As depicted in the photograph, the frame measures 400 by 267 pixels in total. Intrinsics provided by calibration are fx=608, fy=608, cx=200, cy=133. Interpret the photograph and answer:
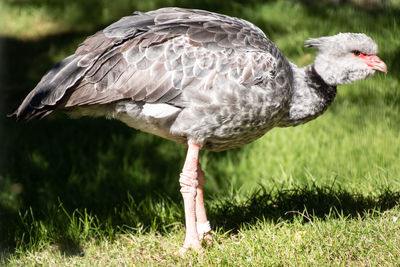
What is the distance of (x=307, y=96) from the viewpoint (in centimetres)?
387

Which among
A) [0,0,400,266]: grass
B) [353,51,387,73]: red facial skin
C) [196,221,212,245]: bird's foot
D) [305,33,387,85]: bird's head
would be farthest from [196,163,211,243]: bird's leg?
[353,51,387,73]: red facial skin

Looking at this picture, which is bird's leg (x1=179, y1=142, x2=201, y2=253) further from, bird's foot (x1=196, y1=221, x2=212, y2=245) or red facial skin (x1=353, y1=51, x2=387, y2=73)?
red facial skin (x1=353, y1=51, x2=387, y2=73)

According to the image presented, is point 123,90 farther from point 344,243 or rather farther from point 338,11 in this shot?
point 338,11

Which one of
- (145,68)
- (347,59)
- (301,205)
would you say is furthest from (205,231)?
(347,59)

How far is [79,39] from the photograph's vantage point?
23.5 ft

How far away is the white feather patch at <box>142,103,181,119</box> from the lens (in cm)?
354

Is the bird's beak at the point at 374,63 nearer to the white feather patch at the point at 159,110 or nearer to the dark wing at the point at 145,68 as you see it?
the dark wing at the point at 145,68

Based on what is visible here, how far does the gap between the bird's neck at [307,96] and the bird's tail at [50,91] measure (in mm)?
1333

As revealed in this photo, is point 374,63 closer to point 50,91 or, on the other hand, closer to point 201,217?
point 201,217

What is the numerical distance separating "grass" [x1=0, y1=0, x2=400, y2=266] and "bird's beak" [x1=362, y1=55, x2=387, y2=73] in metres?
0.86

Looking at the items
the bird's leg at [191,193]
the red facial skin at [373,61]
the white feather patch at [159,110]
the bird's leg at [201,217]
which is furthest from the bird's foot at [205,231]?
the red facial skin at [373,61]

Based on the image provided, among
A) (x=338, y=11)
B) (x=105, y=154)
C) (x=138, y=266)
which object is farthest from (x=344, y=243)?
(x=338, y=11)

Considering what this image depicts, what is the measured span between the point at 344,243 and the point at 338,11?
3.87 meters

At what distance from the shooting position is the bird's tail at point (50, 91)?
11.4ft
